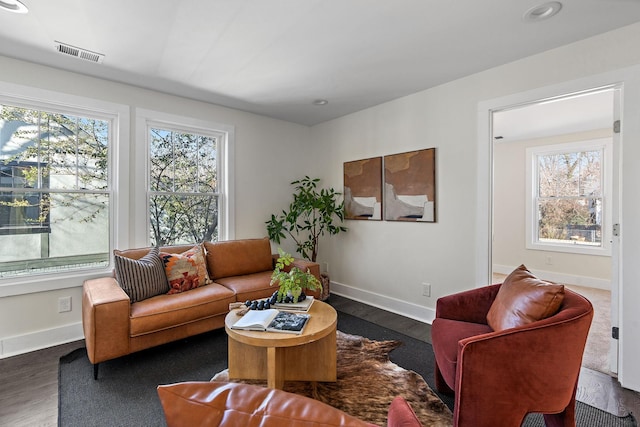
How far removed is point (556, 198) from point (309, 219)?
13.3ft

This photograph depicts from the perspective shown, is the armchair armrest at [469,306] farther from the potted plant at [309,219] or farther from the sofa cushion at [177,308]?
the potted plant at [309,219]

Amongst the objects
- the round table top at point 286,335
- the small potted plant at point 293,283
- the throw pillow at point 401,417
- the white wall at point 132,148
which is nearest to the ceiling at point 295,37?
the white wall at point 132,148

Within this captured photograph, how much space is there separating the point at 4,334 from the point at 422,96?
4318mm

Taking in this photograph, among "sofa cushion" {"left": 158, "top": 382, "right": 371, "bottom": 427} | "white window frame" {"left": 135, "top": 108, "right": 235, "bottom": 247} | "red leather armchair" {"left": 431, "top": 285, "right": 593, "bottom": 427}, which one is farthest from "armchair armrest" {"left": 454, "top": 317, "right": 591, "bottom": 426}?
"white window frame" {"left": 135, "top": 108, "right": 235, "bottom": 247}

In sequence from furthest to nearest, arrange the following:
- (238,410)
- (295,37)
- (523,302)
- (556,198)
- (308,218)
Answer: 1. (556,198)
2. (308,218)
3. (295,37)
4. (523,302)
5. (238,410)

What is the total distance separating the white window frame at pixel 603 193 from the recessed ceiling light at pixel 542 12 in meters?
3.31

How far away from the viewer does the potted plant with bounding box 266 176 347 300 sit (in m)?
4.03

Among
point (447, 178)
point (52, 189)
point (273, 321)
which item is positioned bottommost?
point (273, 321)

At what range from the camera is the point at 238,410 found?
1.93 ft

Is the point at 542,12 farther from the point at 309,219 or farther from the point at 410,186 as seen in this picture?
the point at 309,219

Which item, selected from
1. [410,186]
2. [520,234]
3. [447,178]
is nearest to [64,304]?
[410,186]

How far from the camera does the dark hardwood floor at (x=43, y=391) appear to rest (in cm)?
179

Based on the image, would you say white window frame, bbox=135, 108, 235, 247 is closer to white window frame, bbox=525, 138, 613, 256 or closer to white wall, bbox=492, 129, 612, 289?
white wall, bbox=492, 129, 612, 289

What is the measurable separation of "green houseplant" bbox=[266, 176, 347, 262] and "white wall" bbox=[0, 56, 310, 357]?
0.51 ft
